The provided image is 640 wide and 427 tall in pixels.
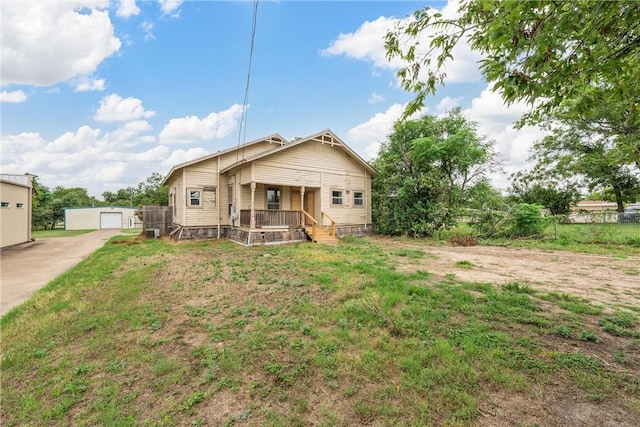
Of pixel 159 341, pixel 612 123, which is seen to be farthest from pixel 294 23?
pixel 612 123

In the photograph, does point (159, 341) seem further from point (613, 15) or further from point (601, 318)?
point (601, 318)

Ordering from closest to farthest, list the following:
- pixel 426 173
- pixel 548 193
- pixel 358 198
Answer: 1. pixel 426 173
2. pixel 358 198
3. pixel 548 193

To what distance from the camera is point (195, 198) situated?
14711mm

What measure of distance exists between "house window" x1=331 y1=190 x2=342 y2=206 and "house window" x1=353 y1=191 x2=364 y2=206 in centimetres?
117

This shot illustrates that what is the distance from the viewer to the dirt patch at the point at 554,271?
519cm

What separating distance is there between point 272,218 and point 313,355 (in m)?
10.4

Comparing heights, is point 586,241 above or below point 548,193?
below

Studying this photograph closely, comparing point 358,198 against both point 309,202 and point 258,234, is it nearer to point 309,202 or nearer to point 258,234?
point 309,202

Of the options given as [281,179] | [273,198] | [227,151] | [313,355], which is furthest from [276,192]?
[313,355]

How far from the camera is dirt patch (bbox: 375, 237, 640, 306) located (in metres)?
5.19

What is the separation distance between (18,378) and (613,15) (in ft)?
21.5

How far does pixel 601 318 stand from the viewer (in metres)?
3.80

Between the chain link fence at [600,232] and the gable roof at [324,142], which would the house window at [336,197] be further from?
the chain link fence at [600,232]

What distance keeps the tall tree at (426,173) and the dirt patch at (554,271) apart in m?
5.48
